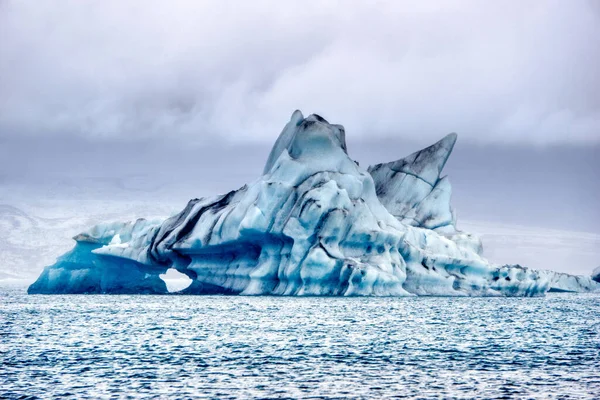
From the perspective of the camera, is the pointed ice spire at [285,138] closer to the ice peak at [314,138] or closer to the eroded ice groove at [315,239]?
the eroded ice groove at [315,239]

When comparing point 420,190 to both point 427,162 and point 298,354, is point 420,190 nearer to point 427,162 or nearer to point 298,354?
point 427,162

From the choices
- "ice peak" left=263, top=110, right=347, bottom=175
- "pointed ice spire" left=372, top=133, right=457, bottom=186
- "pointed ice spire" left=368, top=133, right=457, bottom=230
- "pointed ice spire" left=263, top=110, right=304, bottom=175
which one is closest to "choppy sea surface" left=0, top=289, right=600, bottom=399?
"ice peak" left=263, top=110, right=347, bottom=175

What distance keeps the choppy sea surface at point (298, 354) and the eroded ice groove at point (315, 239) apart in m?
4.25

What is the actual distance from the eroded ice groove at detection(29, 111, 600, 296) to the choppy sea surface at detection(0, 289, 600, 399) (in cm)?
425

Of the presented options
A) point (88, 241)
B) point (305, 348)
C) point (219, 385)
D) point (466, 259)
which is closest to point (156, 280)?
point (88, 241)

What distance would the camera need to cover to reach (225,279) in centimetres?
5300

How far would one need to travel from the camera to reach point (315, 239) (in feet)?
158

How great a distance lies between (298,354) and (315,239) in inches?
881

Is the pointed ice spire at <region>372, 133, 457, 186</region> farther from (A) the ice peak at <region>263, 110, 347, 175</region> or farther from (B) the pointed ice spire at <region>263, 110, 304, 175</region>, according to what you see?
(B) the pointed ice spire at <region>263, 110, 304, 175</region>

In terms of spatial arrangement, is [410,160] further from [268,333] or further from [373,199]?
[268,333]

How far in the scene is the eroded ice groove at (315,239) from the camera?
48.0 m

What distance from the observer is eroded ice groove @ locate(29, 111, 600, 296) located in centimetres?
4800

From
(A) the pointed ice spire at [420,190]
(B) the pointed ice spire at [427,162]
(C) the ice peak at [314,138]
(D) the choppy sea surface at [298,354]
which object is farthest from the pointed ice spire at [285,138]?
(D) the choppy sea surface at [298,354]

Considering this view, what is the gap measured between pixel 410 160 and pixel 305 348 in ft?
111
